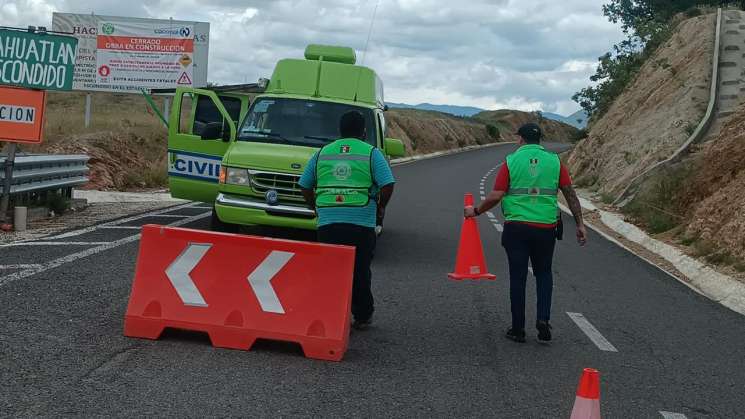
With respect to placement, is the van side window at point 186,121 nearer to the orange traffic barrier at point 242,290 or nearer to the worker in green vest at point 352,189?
the worker in green vest at point 352,189

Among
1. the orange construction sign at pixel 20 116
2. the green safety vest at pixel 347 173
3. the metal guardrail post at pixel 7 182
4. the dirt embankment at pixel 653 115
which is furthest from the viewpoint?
the dirt embankment at pixel 653 115

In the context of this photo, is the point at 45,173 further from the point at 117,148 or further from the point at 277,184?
the point at 117,148

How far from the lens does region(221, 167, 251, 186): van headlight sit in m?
12.2

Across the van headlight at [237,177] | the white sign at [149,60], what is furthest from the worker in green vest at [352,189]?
the white sign at [149,60]

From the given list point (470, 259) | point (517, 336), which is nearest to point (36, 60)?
point (470, 259)

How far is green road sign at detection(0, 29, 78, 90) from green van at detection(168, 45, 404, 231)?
1848mm

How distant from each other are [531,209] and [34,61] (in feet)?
29.5

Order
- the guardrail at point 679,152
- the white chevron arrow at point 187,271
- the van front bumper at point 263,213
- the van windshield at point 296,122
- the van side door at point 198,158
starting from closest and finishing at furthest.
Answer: the white chevron arrow at point 187,271, the van front bumper at point 263,213, the van windshield at point 296,122, the van side door at point 198,158, the guardrail at point 679,152

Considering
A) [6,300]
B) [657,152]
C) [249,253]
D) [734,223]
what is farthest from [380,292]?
[657,152]

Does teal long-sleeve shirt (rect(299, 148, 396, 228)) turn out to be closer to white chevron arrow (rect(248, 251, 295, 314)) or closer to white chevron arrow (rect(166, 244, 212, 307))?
white chevron arrow (rect(248, 251, 295, 314))

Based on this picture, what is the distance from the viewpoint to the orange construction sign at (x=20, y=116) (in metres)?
14.4

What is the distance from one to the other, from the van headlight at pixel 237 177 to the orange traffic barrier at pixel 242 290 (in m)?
4.46

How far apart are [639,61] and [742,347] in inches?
→ 1446

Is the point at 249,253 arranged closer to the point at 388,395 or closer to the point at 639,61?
the point at 388,395
